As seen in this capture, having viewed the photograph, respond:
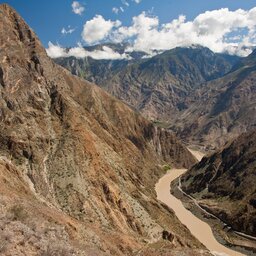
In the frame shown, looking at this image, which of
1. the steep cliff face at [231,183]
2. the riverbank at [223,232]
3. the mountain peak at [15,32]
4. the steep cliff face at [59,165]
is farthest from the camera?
the mountain peak at [15,32]

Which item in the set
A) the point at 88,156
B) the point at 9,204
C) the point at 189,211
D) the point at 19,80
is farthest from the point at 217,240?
the point at 9,204

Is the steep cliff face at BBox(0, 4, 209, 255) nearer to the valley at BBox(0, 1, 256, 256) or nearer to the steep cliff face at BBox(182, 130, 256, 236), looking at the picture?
Result: the valley at BBox(0, 1, 256, 256)

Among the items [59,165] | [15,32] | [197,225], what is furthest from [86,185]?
[15,32]

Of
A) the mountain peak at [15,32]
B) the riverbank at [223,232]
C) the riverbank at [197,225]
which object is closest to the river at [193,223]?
the riverbank at [197,225]

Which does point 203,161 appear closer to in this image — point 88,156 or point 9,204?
point 88,156

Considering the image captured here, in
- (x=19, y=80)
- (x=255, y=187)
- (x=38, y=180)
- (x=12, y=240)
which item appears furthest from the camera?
(x=255, y=187)

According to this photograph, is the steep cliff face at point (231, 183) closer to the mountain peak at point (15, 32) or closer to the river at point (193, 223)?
the river at point (193, 223)

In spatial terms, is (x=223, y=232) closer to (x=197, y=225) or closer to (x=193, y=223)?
(x=197, y=225)
